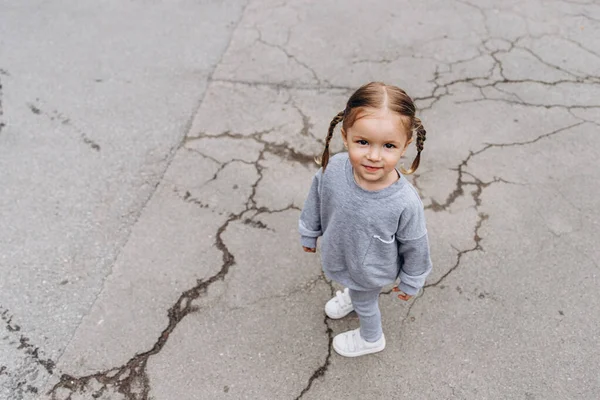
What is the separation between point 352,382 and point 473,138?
6.55 feet

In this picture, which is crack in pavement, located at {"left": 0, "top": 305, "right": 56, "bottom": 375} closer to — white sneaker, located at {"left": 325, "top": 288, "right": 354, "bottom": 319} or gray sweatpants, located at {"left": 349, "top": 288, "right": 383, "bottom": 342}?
white sneaker, located at {"left": 325, "top": 288, "right": 354, "bottom": 319}

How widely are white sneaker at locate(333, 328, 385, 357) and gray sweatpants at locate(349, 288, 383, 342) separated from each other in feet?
0.13

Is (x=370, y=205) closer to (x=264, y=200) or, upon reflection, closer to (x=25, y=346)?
(x=264, y=200)

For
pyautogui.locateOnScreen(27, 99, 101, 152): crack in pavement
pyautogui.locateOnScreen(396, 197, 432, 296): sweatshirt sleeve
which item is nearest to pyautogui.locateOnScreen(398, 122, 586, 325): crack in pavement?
pyautogui.locateOnScreen(396, 197, 432, 296): sweatshirt sleeve

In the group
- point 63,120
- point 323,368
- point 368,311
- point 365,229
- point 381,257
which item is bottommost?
point 323,368

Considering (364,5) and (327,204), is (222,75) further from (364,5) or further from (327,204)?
(327,204)

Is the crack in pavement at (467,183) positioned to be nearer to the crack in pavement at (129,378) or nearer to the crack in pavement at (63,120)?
the crack in pavement at (129,378)

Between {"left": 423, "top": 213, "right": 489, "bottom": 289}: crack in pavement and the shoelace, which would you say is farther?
{"left": 423, "top": 213, "right": 489, "bottom": 289}: crack in pavement

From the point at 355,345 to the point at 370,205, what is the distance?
3.14ft

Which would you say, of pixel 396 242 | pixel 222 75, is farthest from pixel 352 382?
pixel 222 75

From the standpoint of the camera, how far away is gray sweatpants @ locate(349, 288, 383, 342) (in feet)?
6.78

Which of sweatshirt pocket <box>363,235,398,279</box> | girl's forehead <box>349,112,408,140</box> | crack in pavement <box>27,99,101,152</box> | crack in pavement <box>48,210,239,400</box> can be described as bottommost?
crack in pavement <box>48,210,239,400</box>

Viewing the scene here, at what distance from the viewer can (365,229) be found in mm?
1697

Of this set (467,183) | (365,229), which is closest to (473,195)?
(467,183)
